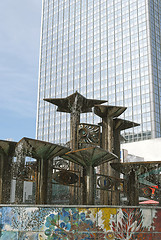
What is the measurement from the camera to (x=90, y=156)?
12.8 metres

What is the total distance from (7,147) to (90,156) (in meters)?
3.79

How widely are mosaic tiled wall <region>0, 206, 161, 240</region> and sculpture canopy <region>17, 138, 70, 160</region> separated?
254cm

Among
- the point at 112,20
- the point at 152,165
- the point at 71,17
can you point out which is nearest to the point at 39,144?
the point at 152,165

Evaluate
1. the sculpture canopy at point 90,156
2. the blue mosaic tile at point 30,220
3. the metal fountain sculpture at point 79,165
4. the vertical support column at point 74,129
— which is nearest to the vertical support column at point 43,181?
the metal fountain sculpture at point 79,165

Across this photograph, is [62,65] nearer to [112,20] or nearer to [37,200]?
[112,20]

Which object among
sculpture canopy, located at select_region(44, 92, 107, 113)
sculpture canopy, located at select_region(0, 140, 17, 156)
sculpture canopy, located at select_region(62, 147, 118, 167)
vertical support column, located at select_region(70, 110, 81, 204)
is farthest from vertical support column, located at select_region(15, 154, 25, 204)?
sculpture canopy, located at select_region(44, 92, 107, 113)

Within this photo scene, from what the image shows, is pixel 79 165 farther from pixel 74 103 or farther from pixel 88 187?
pixel 74 103

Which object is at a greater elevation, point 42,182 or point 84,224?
point 42,182

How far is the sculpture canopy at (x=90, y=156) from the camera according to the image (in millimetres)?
12461

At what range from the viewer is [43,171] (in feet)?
44.5

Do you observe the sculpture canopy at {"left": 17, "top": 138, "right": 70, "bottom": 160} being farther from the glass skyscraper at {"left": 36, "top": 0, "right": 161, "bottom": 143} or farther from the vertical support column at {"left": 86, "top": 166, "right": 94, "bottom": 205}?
the glass skyscraper at {"left": 36, "top": 0, "right": 161, "bottom": 143}

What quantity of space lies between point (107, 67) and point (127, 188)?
202 ft

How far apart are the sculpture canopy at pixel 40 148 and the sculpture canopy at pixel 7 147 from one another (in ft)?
3.75

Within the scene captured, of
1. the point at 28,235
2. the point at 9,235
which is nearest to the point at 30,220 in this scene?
the point at 28,235
